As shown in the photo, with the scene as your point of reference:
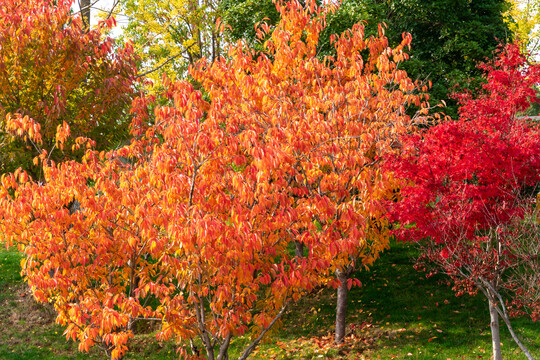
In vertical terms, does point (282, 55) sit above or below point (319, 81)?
above

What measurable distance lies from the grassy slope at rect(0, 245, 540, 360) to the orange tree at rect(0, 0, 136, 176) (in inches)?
157

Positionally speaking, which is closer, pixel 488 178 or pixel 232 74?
pixel 488 178

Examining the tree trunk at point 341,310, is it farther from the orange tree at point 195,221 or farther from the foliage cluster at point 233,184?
the orange tree at point 195,221

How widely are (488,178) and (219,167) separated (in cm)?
424

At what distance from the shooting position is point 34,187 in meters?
5.73

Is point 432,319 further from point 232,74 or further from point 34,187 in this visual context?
point 34,187

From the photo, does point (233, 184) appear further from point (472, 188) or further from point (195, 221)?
point (472, 188)

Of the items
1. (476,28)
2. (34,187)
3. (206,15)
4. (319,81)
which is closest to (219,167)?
(34,187)

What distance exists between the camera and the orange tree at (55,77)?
7574 millimetres

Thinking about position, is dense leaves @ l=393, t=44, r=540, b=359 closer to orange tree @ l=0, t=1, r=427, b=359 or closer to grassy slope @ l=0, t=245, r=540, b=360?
orange tree @ l=0, t=1, r=427, b=359

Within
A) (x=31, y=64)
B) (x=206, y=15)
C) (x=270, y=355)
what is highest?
(x=206, y=15)

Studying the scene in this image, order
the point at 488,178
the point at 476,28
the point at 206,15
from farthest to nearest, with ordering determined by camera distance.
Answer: the point at 206,15 → the point at 476,28 → the point at 488,178

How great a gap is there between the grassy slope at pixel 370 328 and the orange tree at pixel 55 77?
3996 millimetres

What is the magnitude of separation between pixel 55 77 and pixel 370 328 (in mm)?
8084
